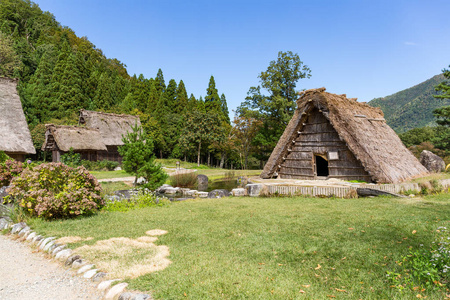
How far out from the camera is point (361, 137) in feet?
41.1

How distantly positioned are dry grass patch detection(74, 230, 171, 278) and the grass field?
0.13 meters

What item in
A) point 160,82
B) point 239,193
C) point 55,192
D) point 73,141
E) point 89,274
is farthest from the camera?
point 160,82

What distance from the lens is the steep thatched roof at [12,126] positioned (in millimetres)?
16859

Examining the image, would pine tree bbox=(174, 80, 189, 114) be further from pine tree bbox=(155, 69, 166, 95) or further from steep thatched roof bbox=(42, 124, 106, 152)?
steep thatched roof bbox=(42, 124, 106, 152)

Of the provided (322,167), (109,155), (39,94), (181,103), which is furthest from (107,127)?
(322,167)

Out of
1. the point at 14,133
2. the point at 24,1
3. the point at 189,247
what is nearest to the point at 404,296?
the point at 189,247

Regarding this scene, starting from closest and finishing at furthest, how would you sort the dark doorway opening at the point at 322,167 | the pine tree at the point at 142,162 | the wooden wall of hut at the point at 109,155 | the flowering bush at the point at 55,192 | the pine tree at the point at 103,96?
the flowering bush at the point at 55,192 → the pine tree at the point at 142,162 → the dark doorway opening at the point at 322,167 → the wooden wall of hut at the point at 109,155 → the pine tree at the point at 103,96

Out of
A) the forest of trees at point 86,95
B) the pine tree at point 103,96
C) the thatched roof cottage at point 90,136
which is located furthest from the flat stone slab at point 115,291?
the pine tree at point 103,96

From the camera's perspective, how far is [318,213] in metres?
7.70

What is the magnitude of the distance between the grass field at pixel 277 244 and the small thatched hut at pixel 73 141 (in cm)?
2245

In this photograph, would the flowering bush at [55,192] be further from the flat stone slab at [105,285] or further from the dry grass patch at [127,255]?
the flat stone slab at [105,285]

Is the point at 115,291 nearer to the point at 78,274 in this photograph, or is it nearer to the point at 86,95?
the point at 78,274

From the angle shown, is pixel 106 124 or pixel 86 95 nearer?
pixel 106 124

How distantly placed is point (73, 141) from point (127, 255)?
26729 mm
